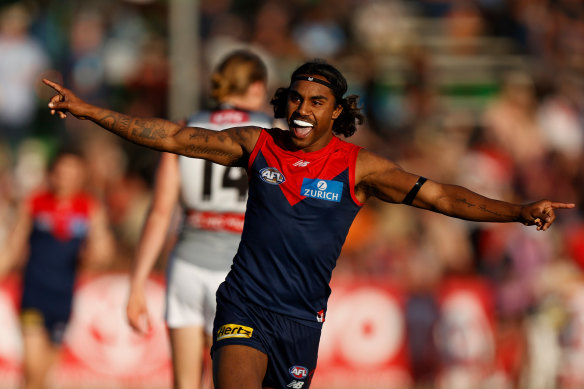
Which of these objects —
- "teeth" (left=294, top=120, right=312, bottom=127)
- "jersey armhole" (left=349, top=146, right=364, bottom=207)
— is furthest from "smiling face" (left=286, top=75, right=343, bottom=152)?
"jersey armhole" (left=349, top=146, right=364, bottom=207)

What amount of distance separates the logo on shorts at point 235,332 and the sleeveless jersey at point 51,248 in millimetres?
4042

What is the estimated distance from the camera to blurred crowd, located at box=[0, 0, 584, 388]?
39.5ft

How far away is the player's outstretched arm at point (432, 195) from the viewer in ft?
17.2

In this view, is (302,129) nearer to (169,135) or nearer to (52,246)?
(169,135)

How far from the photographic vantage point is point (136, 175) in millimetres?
14188

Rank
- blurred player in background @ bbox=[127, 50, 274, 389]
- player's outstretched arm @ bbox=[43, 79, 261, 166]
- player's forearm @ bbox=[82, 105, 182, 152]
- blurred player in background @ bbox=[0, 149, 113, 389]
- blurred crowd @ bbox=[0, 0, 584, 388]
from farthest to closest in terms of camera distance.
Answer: blurred crowd @ bbox=[0, 0, 584, 388], blurred player in background @ bbox=[0, 149, 113, 389], blurred player in background @ bbox=[127, 50, 274, 389], player's forearm @ bbox=[82, 105, 182, 152], player's outstretched arm @ bbox=[43, 79, 261, 166]

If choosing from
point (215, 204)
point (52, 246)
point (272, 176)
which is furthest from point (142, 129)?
point (52, 246)

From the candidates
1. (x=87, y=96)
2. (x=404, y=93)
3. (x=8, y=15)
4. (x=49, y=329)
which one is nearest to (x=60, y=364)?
(x=49, y=329)

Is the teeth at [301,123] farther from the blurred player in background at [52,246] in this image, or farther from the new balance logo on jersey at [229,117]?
the blurred player in background at [52,246]

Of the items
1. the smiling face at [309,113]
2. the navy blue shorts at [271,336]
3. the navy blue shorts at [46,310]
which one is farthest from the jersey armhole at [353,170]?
the navy blue shorts at [46,310]

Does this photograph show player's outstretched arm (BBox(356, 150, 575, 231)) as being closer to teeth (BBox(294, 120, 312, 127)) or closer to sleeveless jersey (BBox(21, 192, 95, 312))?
teeth (BBox(294, 120, 312, 127))

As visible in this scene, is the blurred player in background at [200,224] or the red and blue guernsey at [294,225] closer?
the red and blue guernsey at [294,225]

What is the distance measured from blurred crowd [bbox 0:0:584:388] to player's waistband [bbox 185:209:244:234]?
5.06 metres

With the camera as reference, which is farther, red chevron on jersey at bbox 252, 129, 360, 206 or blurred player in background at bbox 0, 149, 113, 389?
blurred player in background at bbox 0, 149, 113, 389
